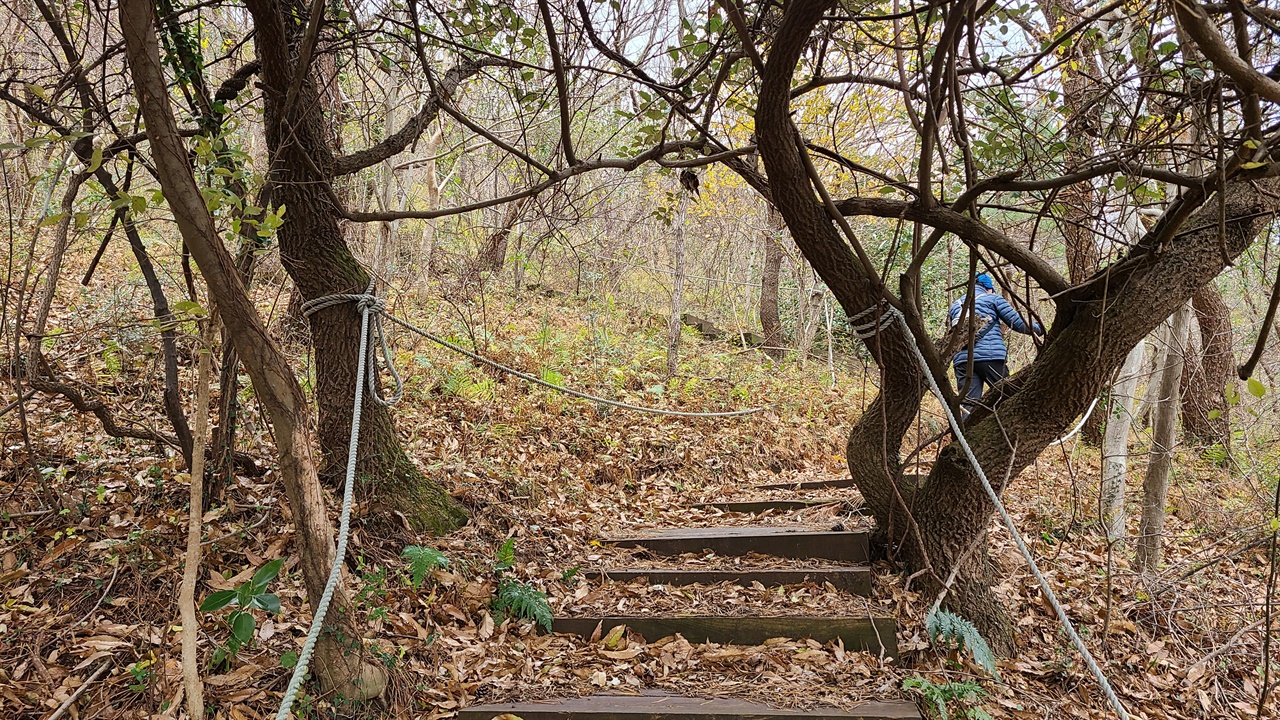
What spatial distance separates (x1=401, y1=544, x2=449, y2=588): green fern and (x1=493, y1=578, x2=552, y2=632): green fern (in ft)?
1.24

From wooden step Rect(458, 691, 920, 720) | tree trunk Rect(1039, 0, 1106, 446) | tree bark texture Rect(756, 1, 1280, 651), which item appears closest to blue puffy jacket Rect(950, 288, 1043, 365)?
tree trunk Rect(1039, 0, 1106, 446)

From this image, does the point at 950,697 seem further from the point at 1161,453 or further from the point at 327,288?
the point at 327,288

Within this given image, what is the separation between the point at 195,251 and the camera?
6.83ft

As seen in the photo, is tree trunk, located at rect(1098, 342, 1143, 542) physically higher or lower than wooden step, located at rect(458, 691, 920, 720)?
higher

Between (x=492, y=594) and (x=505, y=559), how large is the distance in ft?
0.78

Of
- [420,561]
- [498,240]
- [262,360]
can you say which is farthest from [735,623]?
[498,240]

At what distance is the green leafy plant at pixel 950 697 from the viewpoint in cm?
282

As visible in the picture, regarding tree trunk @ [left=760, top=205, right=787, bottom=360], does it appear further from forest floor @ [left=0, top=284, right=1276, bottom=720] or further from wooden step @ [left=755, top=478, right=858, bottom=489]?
forest floor @ [left=0, top=284, right=1276, bottom=720]

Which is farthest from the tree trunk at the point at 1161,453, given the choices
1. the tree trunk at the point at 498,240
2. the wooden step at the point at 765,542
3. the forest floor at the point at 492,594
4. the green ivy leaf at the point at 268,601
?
the green ivy leaf at the point at 268,601

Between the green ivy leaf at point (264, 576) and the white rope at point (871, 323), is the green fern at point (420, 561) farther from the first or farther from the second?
the white rope at point (871, 323)

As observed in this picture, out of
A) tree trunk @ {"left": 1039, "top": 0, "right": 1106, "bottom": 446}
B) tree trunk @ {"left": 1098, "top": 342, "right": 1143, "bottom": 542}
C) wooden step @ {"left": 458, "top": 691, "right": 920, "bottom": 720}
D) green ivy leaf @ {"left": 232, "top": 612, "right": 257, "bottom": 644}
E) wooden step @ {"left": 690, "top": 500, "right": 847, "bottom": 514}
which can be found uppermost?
tree trunk @ {"left": 1039, "top": 0, "right": 1106, "bottom": 446}

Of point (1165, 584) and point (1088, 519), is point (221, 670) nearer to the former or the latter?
point (1165, 584)

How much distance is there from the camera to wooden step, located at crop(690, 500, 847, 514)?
5177 millimetres

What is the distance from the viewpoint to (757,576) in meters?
3.97
